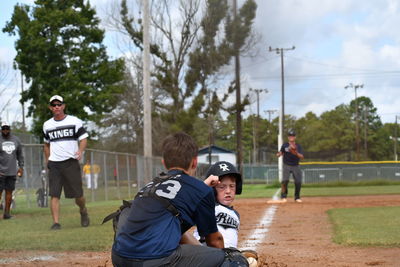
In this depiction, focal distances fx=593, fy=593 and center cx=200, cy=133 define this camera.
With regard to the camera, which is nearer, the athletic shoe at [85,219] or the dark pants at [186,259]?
the dark pants at [186,259]

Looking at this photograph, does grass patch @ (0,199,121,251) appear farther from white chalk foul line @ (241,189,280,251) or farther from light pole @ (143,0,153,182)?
light pole @ (143,0,153,182)

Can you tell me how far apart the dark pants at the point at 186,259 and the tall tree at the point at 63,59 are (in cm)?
3157

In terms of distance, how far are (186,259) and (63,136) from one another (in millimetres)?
6354

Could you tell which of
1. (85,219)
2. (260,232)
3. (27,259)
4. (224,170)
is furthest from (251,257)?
(85,219)

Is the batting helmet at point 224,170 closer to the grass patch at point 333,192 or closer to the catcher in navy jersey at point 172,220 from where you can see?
the catcher in navy jersey at point 172,220

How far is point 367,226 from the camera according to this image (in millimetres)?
9266

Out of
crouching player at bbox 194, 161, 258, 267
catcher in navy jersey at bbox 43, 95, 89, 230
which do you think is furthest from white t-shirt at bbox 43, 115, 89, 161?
crouching player at bbox 194, 161, 258, 267

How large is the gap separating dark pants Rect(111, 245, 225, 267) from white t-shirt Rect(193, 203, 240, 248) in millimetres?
1333

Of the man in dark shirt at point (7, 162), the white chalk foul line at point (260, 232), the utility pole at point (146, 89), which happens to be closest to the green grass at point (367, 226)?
the white chalk foul line at point (260, 232)

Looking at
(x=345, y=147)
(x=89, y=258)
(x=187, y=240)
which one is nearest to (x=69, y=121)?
(x=89, y=258)

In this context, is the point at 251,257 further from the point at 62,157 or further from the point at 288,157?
the point at 288,157

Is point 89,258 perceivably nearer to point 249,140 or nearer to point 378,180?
point 378,180

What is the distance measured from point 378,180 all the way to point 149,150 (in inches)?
683

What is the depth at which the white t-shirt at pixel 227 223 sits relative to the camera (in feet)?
16.3
